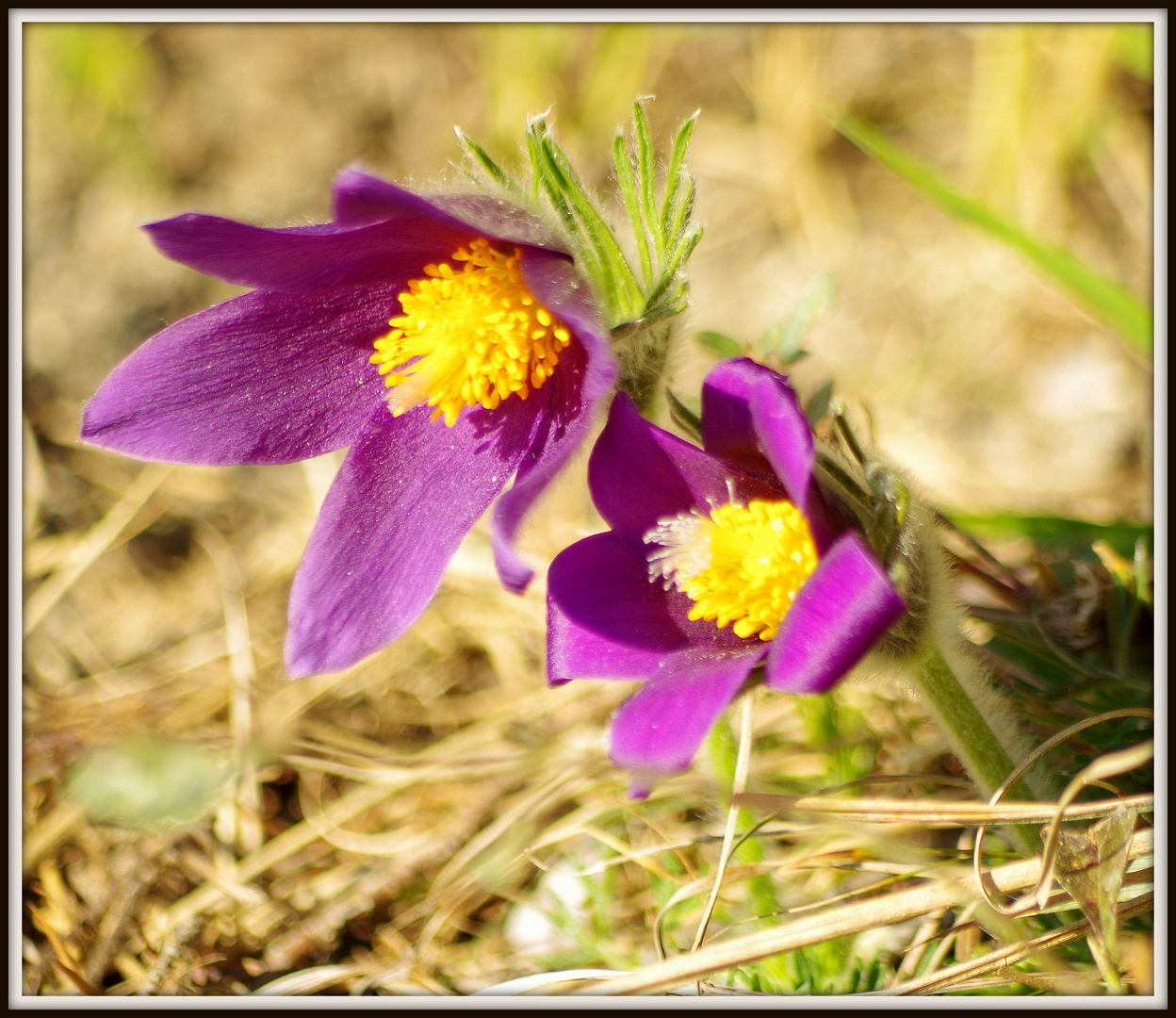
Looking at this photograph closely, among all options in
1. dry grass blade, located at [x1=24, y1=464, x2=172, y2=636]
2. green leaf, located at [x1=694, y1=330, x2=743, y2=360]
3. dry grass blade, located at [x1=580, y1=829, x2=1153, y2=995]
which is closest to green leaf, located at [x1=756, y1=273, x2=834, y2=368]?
green leaf, located at [x1=694, y1=330, x2=743, y2=360]

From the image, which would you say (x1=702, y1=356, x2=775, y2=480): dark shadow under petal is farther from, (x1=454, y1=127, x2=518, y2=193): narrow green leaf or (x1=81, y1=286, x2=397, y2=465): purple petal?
(x1=81, y1=286, x2=397, y2=465): purple petal

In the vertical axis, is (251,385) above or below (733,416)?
above

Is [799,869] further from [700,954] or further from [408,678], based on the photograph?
[408,678]

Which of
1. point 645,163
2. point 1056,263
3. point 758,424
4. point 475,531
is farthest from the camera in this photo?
point 475,531

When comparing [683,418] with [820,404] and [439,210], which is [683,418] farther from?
[439,210]

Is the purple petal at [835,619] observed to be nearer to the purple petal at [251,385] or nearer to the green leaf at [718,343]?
the green leaf at [718,343]

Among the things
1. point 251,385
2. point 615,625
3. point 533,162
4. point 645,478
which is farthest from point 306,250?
point 615,625
